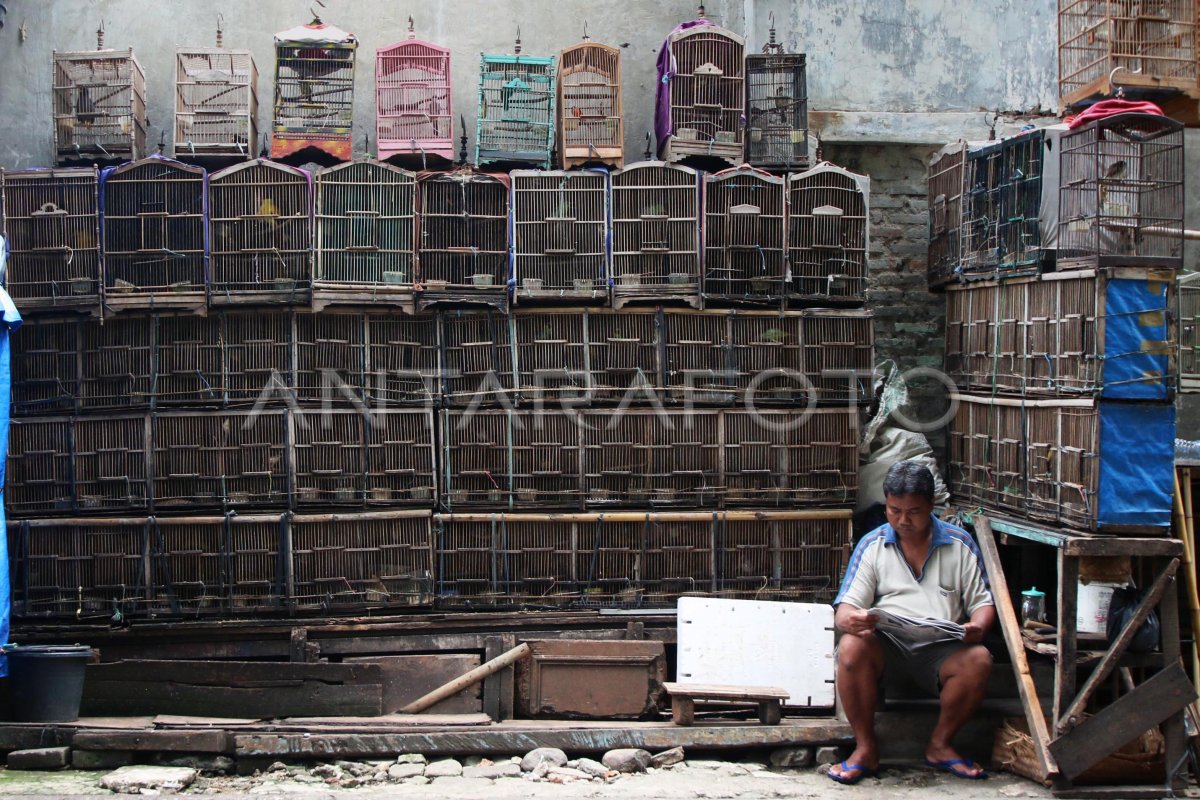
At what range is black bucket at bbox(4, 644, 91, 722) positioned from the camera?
6758 millimetres

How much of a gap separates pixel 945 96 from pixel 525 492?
16.4 ft

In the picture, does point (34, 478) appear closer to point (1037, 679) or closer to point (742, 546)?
point (742, 546)

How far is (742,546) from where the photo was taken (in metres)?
7.83

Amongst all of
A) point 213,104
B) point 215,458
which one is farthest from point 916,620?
point 213,104

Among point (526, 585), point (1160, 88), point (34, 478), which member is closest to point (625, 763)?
point (526, 585)

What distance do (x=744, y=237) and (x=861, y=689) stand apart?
3271mm

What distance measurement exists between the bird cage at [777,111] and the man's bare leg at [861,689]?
3771 millimetres

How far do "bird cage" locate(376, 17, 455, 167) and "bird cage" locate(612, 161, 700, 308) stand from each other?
1.42 m

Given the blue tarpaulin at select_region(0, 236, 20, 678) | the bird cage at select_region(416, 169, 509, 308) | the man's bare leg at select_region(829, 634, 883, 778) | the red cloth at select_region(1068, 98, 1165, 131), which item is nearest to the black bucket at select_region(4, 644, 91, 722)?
the blue tarpaulin at select_region(0, 236, 20, 678)

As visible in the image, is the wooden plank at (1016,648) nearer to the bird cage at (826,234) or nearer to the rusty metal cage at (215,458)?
the bird cage at (826,234)

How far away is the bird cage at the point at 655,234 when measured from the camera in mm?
7766

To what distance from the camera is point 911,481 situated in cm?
632

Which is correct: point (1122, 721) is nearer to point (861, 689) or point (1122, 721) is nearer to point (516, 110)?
point (861, 689)

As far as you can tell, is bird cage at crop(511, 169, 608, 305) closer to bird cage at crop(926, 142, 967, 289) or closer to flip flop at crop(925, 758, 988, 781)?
bird cage at crop(926, 142, 967, 289)
